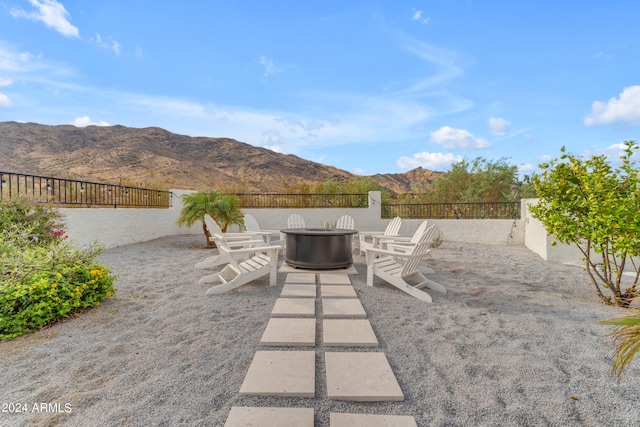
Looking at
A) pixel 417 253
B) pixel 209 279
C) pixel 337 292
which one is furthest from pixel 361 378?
pixel 209 279

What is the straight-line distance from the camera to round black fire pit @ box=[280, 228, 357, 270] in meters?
4.97

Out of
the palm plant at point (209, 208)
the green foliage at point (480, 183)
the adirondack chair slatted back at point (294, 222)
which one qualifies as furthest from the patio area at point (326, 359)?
the green foliage at point (480, 183)

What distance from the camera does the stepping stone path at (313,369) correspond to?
61.2 inches

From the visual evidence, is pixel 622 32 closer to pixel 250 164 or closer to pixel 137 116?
pixel 137 116

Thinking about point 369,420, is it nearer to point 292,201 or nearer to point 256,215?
point 256,215

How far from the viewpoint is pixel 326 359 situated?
217 centimetres

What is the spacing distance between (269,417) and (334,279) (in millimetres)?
3030

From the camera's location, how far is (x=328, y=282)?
172 inches

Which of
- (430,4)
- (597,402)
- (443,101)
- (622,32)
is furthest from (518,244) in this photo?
(597,402)

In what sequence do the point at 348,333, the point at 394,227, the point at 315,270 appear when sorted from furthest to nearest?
1. the point at 394,227
2. the point at 315,270
3. the point at 348,333

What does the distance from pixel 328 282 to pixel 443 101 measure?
26.3 ft

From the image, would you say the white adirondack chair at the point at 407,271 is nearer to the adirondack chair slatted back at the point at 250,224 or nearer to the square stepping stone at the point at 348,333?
the square stepping stone at the point at 348,333

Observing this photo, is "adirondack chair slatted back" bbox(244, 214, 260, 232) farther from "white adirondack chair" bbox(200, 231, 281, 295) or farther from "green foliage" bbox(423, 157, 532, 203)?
"green foliage" bbox(423, 157, 532, 203)

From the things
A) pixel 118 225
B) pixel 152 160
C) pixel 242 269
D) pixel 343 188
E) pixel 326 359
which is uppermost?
pixel 152 160
